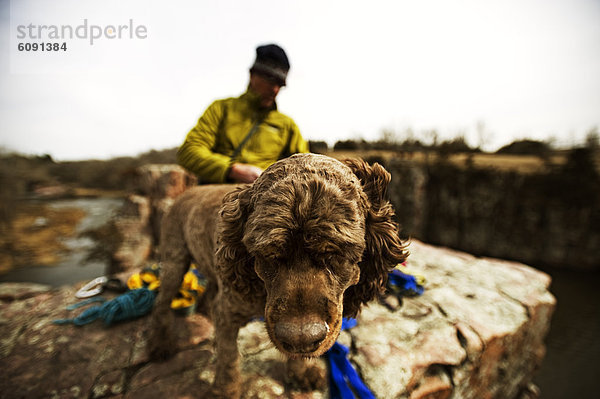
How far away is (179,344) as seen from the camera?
229 cm

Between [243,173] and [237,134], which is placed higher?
[237,134]

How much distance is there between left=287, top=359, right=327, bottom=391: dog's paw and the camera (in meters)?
1.85

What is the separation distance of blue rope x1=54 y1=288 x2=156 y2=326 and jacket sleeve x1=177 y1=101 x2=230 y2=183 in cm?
164

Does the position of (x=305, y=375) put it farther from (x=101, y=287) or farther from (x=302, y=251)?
(x=101, y=287)

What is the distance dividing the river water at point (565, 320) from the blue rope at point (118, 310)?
22.1ft

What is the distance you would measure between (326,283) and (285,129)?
225 centimetres

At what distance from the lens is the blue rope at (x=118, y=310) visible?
2.51 m

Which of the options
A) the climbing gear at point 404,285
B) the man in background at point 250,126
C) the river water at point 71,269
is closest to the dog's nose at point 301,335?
the man in background at point 250,126

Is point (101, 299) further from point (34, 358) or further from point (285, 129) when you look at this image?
point (285, 129)

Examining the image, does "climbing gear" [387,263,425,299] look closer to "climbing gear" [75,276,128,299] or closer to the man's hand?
the man's hand

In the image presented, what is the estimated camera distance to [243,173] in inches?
86.5

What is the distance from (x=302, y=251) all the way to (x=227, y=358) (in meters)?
1.18

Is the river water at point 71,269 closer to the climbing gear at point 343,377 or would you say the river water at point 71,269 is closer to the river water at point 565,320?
the river water at point 565,320

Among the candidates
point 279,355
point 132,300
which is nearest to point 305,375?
point 279,355
